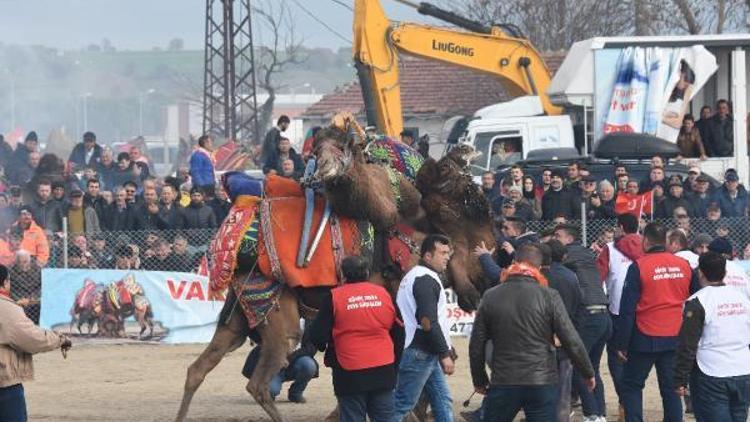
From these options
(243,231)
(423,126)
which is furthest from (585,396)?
(423,126)

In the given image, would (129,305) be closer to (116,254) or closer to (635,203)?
(116,254)

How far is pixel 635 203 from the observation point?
65.1ft

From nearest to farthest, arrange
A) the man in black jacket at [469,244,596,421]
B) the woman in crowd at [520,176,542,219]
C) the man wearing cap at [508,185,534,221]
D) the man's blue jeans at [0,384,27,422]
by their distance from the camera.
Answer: the man in black jacket at [469,244,596,421]
the man's blue jeans at [0,384,27,422]
the man wearing cap at [508,185,534,221]
the woman in crowd at [520,176,542,219]

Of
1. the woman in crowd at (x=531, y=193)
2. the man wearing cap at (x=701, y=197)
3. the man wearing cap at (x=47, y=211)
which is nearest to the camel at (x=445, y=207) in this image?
the woman in crowd at (x=531, y=193)

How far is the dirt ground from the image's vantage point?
13891 millimetres

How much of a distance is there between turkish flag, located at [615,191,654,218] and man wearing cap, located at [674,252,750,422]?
30.6ft

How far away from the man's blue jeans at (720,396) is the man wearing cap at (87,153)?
49.2 ft

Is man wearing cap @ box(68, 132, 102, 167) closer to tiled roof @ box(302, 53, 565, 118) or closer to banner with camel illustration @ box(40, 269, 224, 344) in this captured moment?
banner with camel illustration @ box(40, 269, 224, 344)

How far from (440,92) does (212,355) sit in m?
34.9

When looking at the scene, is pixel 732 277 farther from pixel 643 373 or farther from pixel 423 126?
pixel 423 126

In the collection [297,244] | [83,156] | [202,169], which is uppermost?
[83,156]

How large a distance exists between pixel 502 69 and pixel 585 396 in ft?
54.4

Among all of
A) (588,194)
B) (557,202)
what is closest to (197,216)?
(557,202)

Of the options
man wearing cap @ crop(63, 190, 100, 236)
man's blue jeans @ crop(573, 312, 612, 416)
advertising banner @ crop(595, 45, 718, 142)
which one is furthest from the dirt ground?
advertising banner @ crop(595, 45, 718, 142)
